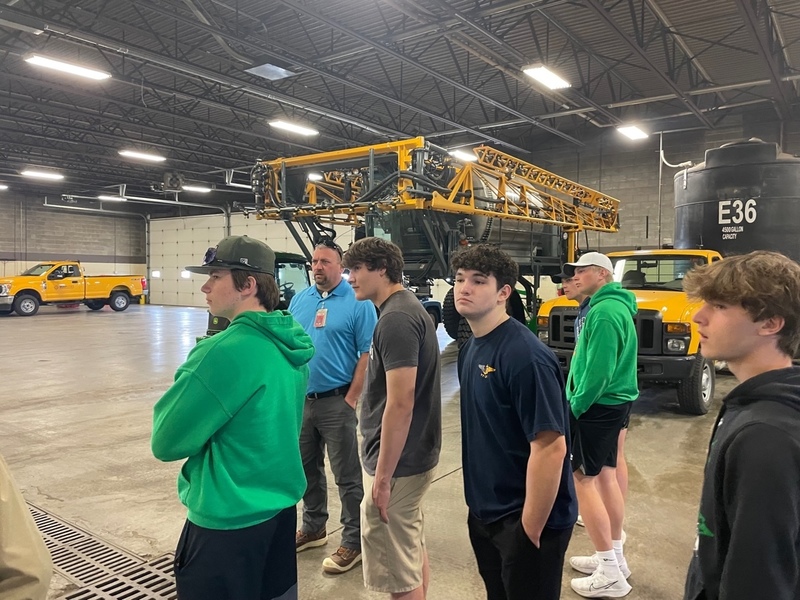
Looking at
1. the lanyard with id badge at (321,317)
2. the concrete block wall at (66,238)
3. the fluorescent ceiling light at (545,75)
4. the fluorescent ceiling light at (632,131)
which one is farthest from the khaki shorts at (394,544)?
the concrete block wall at (66,238)

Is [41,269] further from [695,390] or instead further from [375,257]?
[375,257]

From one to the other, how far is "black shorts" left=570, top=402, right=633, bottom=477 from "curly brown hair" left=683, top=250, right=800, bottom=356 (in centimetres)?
186

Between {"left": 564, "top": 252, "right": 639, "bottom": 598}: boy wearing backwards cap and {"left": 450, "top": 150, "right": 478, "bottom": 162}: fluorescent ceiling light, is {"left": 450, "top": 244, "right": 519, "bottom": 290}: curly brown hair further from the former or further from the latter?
{"left": 450, "top": 150, "right": 478, "bottom": 162}: fluorescent ceiling light

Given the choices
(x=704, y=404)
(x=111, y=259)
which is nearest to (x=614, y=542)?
(x=704, y=404)

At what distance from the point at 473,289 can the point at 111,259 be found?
3362 cm

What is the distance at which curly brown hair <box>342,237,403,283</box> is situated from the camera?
259 cm

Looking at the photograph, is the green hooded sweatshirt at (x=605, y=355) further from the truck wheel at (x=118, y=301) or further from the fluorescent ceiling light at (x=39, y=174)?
the truck wheel at (x=118, y=301)

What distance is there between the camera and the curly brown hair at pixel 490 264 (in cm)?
207

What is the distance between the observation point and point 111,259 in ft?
103

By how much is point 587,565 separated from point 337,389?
1716mm

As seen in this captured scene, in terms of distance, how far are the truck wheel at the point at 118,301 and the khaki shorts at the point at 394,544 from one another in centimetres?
2442

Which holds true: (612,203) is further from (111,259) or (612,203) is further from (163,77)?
(111,259)

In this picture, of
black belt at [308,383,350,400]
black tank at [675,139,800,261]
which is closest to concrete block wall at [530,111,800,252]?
black tank at [675,139,800,261]

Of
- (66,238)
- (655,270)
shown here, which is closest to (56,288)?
(66,238)
